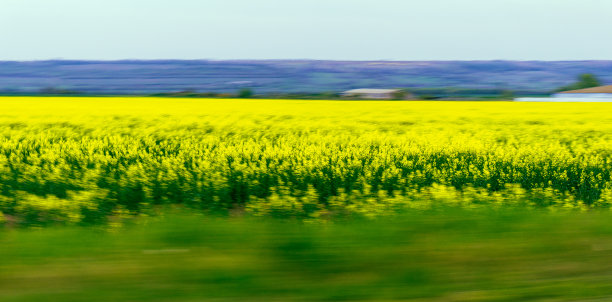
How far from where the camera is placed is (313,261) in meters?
3.20

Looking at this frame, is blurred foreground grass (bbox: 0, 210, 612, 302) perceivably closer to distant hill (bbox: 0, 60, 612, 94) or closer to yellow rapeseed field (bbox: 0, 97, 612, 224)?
yellow rapeseed field (bbox: 0, 97, 612, 224)

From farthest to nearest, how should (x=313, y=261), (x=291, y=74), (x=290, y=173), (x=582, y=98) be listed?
(x=291, y=74), (x=582, y=98), (x=290, y=173), (x=313, y=261)

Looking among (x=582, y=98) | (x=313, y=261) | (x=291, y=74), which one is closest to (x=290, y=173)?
(x=313, y=261)

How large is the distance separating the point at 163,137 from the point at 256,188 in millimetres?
5212

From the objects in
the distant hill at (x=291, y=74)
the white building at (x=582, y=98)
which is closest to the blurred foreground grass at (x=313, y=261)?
the white building at (x=582, y=98)

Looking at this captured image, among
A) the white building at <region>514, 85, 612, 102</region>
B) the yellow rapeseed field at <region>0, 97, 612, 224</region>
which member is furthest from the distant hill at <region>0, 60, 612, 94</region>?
the yellow rapeseed field at <region>0, 97, 612, 224</region>

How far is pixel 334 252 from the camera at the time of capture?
3266 mm

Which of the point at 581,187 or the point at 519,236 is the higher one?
the point at 519,236

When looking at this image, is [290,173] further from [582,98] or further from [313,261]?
[582,98]

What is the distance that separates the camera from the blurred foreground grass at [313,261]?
9.59 feet

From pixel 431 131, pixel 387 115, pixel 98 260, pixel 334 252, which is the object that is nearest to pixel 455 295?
pixel 334 252

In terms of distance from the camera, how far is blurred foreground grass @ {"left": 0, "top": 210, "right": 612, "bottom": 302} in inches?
115

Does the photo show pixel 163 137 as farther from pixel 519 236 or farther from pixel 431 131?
pixel 519 236

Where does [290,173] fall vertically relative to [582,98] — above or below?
above
